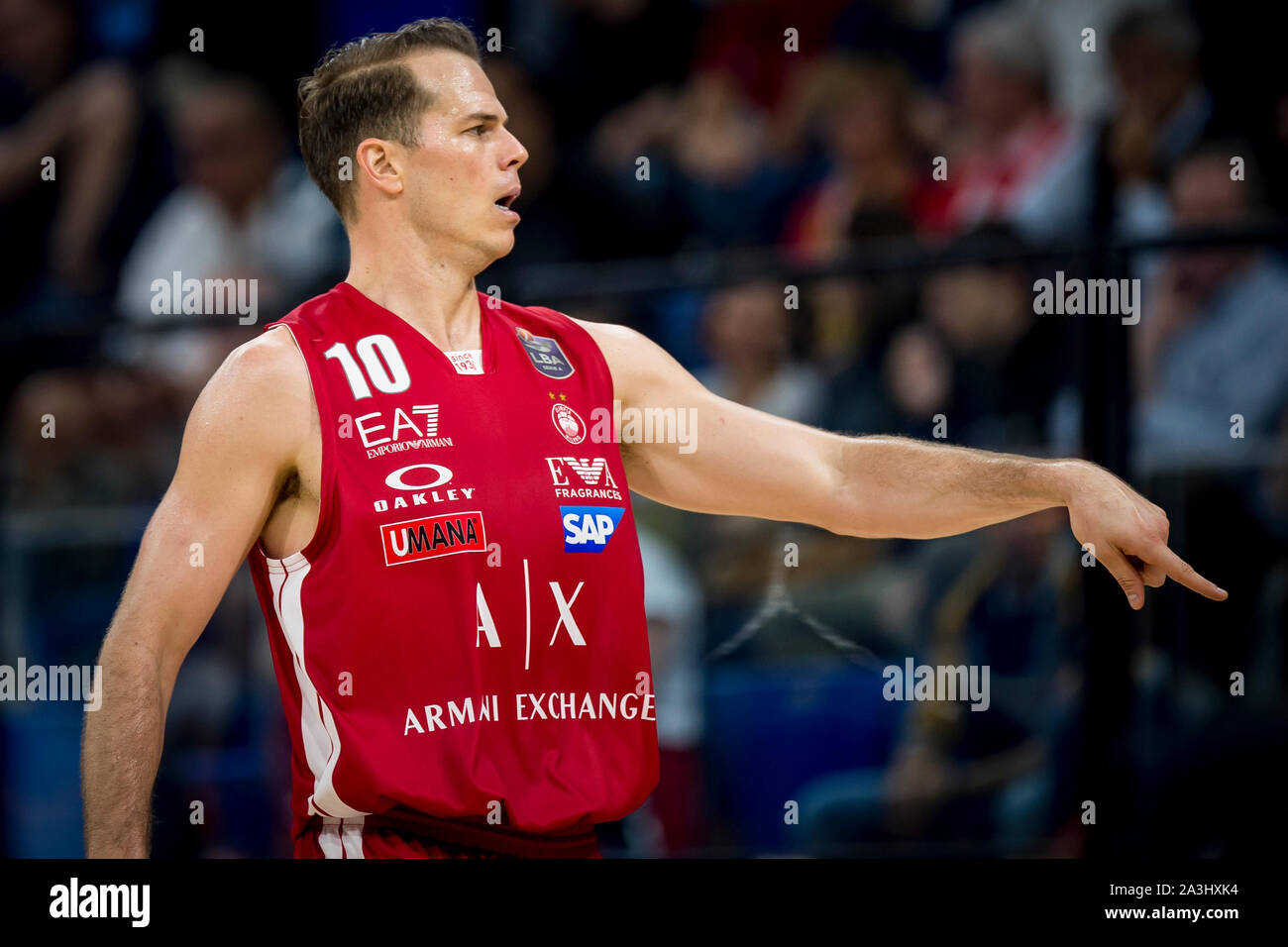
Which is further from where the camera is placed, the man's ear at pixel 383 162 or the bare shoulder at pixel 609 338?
the bare shoulder at pixel 609 338

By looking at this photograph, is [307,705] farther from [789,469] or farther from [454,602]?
[789,469]

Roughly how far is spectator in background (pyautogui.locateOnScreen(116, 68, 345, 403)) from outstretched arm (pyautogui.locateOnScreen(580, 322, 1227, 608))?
10.2ft

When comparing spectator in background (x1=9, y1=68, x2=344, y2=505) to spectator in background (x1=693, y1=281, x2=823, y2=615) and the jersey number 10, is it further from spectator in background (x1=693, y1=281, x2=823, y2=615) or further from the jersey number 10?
the jersey number 10

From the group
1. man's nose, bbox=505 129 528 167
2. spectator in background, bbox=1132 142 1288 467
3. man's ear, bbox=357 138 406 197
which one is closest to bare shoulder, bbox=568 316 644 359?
man's nose, bbox=505 129 528 167

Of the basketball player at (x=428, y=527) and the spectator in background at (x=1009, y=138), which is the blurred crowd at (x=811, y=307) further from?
the basketball player at (x=428, y=527)

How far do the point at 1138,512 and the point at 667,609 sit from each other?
2.37 metres

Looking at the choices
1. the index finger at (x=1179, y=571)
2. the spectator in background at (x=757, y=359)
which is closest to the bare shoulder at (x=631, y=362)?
the index finger at (x=1179, y=571)

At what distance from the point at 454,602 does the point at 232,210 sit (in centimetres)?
418

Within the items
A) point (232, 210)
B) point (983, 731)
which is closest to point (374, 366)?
point (983, 731)

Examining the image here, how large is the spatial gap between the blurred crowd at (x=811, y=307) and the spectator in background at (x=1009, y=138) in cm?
2

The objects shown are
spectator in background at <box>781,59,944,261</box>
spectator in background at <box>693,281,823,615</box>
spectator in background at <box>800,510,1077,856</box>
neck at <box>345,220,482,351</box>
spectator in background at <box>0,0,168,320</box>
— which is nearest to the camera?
neck at <box>345,220,482,351</box>

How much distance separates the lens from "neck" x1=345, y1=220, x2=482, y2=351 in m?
2.95

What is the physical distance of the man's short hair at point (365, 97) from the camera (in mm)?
2996
